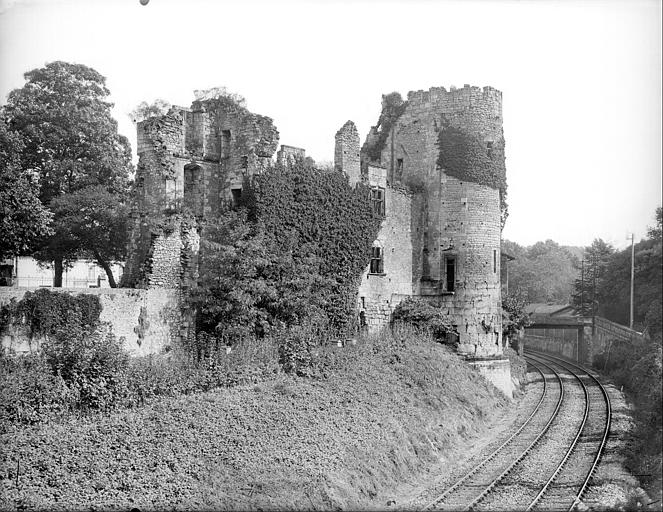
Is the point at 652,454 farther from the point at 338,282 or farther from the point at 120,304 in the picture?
the point at 120,304

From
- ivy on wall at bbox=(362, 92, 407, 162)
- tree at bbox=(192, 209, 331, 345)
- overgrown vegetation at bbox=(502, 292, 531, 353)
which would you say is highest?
ivy on wall at bbox=(362, 92, 407, 162)

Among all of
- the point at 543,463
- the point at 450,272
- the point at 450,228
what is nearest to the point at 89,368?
the point at 543,463

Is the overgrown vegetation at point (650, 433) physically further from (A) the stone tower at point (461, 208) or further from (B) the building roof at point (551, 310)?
(B) the building roof at point (551, 310)

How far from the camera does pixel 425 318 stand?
32.3 meters

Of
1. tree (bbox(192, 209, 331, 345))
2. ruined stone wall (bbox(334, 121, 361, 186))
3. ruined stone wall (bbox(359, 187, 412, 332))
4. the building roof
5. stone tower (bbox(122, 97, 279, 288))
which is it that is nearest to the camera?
tree (bbox(192, 209, 331, 345))

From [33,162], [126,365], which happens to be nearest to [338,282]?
[126,365]

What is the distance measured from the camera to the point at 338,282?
95.9ft

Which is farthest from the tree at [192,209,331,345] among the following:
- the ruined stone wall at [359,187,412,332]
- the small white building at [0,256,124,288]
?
the small white building at [0,256,124,288]

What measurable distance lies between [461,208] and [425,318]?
17.6ft

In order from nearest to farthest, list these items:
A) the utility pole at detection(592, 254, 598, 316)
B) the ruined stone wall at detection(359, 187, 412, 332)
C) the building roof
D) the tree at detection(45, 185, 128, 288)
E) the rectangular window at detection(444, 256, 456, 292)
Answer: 1. the tree at detection(45, 185, 128, 288)
2. the ruined stone wall at detection(359, 187, 412, 332)
3. the rectangular window at detection(444, 256, 456, 292)
4. the utility pole at detection(592, 254, 598, 316)
5. the building roof

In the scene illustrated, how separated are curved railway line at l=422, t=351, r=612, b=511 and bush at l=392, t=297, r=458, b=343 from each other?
506 centimetres

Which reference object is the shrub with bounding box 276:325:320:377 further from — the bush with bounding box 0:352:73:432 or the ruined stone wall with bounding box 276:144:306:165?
the bush with bounding box 0:352:73:432

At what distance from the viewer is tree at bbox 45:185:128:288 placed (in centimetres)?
3134

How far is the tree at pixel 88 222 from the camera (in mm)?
31344
